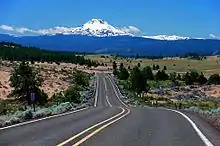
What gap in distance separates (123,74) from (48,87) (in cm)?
6218

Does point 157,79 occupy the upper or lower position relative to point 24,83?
lower

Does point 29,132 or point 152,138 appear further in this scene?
point 29,132

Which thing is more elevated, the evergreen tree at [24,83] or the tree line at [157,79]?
the evergreen tree at [24,83]

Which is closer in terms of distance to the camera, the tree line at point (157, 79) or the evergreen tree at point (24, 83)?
the evergreen tree at point (24, 83)

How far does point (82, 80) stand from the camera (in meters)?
120

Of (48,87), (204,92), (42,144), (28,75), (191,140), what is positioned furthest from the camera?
(204,92)

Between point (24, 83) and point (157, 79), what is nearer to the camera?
point (24, 83)

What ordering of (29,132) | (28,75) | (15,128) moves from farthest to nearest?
(28,75), (15,128), (29,132)

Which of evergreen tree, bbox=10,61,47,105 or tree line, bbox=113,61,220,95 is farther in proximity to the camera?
tree line, bbox=113,61,220,95

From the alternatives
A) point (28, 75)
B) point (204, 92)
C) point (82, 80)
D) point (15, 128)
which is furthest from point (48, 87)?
point (15, 128)

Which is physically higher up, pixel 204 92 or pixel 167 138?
pixel 167 138

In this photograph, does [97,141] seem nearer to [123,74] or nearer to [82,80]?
[82,80]

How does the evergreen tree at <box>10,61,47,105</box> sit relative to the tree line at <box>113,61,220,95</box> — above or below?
above

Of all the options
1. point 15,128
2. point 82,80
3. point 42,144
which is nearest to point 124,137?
point 42,144
